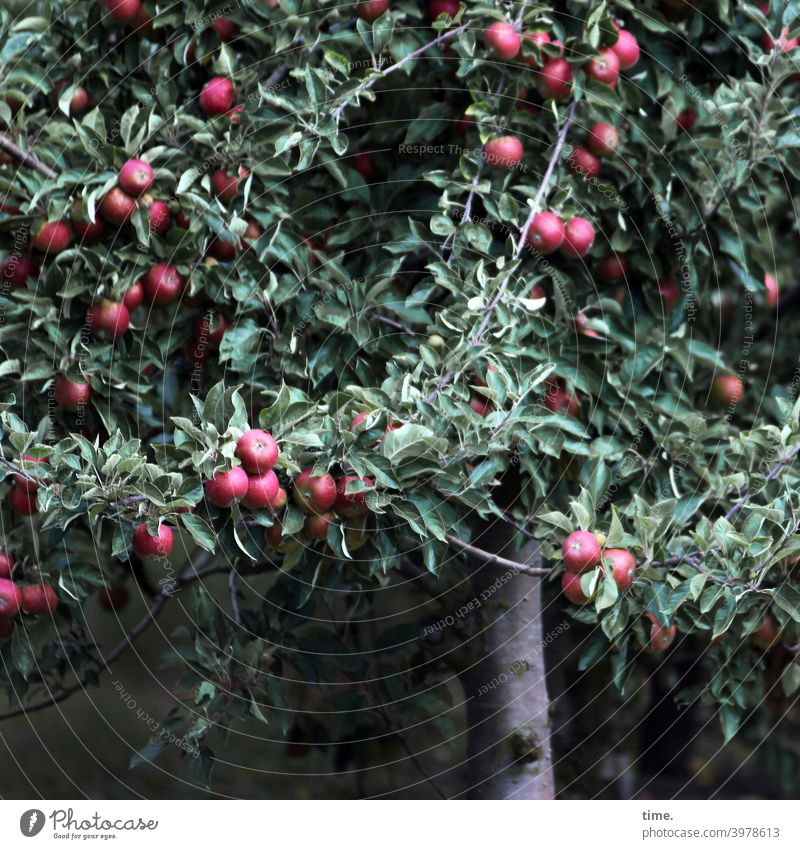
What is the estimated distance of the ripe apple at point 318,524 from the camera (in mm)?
1572

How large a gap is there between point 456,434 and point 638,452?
470 millimetres

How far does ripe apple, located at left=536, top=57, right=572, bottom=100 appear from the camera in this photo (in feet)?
6.03

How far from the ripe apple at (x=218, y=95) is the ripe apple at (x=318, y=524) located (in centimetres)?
80

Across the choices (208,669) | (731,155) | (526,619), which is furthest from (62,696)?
(731,155)

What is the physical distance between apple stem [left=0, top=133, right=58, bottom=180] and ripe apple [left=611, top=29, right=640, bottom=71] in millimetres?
1085

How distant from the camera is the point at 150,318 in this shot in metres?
1.94

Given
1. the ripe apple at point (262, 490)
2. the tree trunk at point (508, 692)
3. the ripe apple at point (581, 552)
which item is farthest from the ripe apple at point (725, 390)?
the ripe apple at point (262, 490)

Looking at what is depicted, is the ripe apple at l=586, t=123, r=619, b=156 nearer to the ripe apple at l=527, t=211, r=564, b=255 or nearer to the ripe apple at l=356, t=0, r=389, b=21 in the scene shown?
the ripe apple at l=527, t=211, r=564, b=255

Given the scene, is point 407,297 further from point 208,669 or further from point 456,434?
point 208,669

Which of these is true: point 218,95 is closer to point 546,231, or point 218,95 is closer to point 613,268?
point 546,231

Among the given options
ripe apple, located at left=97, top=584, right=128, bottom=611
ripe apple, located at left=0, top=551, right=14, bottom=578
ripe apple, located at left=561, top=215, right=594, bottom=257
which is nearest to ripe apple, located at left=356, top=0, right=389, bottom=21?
ripe apple, located at left=561, top=215, right=594, bottom=257

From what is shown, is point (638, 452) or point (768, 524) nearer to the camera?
point (768, 524)

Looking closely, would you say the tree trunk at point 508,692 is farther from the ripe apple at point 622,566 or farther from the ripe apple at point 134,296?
the ripe apple at point 134,296

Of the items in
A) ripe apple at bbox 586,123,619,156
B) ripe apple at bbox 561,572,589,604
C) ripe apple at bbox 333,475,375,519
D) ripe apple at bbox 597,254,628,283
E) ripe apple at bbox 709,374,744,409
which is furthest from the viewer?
ripe apple at bbox 709,374,744,409
